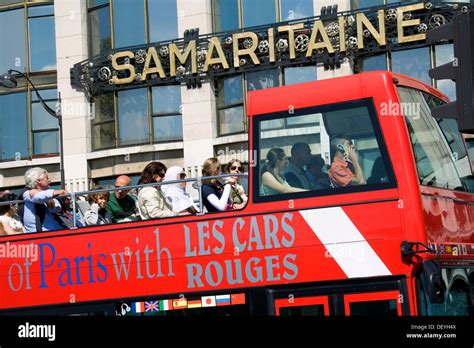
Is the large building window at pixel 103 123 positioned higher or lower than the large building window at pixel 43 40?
lower

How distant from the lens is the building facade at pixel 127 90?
32.9 metres

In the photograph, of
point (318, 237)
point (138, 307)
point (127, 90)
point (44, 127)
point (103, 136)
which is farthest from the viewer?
point (44, 127)

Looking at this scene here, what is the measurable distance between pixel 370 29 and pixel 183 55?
21.4 ft

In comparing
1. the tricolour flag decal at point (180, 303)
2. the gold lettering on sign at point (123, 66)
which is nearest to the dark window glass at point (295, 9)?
the gold lettering on sign at point (123, 66)

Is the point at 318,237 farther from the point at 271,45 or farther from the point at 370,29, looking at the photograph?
the point at 271,45

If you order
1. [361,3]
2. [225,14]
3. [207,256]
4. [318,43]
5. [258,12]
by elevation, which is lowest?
[207,256]

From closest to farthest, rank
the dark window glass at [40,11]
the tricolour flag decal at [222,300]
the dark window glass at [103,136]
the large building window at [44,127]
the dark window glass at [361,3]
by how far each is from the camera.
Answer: the tricolour flag decal at [222,300]
the dark window glass at [361,3]
the dark window glass at [103,136]
the large building window at [44,127]
the dark window glass at [40,11]

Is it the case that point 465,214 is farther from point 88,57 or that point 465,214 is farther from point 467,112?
point 88,57

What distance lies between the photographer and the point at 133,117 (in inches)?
1403

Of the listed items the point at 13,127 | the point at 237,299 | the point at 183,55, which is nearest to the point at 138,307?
the point at 237,299

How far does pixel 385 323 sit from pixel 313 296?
228 cm

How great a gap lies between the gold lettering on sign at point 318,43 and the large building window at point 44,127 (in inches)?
407

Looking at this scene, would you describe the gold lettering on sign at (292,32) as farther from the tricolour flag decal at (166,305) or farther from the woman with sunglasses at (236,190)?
the tricolour flag decal at (166,305)

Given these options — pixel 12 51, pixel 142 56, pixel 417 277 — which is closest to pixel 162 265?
pixel 417 277
